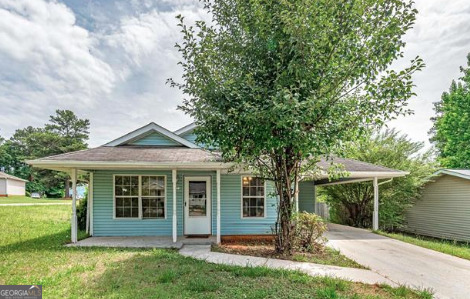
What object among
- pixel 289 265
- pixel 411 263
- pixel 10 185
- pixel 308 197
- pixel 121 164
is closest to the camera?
pixel 289 265

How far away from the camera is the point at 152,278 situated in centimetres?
470

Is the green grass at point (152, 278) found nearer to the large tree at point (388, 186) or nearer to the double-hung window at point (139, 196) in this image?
the double-hung window at point (139, 196)

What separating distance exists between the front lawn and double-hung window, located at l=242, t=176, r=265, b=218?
1.48 meters

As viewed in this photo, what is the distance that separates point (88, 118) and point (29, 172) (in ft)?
44.8

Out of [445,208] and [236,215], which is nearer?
[236,215]

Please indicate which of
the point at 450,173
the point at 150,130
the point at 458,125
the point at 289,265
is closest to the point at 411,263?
the point at 289,265

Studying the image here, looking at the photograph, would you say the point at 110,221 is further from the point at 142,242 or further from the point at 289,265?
the point at 289,265

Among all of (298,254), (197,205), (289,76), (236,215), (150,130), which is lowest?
(298,254)

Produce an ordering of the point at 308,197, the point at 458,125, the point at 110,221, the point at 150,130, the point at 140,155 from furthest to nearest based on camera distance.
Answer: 1. the point at 458,125
2. the point at 308,197
3. the point at 150,130
4. the point at 110,221
5. the point at 140,155

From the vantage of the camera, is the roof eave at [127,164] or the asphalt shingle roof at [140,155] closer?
the roof eave at [127,164]

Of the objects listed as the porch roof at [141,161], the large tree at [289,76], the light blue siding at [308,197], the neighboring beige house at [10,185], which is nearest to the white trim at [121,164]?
the porch roof at [141,161]

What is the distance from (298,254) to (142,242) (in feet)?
15.6

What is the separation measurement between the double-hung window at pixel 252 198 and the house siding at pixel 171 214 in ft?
0.59

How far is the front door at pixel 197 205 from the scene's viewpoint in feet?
29.5
